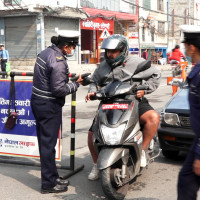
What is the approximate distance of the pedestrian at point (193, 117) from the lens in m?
2.89

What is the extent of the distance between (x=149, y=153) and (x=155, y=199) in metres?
0.76

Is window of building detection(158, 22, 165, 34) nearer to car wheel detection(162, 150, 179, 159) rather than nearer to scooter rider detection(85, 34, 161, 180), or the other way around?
car wheel detection(162, 150, 179, 159)

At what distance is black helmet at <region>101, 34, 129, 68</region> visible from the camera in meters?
4.59

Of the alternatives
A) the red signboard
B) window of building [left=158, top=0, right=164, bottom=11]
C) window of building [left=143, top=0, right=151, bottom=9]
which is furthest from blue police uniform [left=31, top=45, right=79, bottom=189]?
window of building [left=158, top=0, right=164, bottom=11]

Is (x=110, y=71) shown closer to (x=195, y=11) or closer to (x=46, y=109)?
(x=46, y=109)

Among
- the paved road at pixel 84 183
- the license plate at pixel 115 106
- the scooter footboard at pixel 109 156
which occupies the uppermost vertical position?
the license plate at pixel 115 106

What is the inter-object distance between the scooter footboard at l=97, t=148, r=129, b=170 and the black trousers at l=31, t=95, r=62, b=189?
722 mm

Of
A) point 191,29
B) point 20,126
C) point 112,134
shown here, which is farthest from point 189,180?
point 20,126

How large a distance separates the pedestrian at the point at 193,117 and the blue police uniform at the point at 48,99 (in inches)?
71.3

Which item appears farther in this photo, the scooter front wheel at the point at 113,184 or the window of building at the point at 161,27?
the window of building at the point at 161,27

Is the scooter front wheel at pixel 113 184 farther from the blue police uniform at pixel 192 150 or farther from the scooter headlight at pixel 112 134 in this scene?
the blue police uniform at pixel 192 150

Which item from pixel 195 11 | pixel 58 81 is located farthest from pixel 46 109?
pixel 195 11

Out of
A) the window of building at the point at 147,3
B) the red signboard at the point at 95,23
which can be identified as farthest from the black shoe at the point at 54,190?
the window of building at the point at 147,3

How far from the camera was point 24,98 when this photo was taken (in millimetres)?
5531
